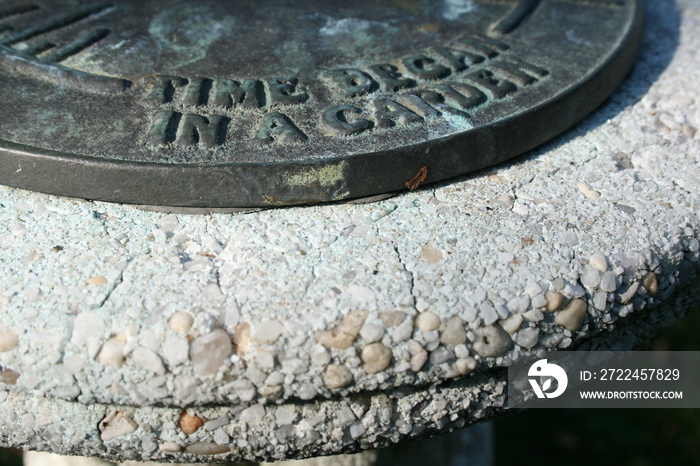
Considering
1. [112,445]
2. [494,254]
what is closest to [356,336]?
[494,254]

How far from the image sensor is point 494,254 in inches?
46.1

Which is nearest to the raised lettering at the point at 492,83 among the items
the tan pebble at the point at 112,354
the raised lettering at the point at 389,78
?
the raised lettering at the point at 389,78

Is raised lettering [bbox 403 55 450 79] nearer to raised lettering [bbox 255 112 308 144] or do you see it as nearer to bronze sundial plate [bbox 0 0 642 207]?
bronze sundial plate [bbox 0 0 642 207]

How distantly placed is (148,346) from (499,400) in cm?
56

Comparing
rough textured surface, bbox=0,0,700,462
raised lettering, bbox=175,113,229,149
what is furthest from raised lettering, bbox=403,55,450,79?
raised lettering, bbox=175,113,229,149

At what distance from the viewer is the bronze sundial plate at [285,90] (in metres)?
1.21

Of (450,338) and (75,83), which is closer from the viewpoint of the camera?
(450,338)

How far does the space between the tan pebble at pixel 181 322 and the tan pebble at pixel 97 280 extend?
5.4 inches

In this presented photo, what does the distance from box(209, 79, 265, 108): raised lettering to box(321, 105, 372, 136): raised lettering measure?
138 millimetres

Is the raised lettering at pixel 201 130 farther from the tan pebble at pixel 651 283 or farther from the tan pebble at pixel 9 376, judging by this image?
the tan pebble at pixel 651 283

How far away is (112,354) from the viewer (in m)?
1.03

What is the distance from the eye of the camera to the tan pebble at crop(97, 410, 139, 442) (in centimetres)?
110

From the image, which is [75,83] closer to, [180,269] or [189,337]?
[180,269]

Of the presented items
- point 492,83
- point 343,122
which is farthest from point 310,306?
point 492,83
